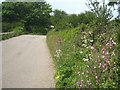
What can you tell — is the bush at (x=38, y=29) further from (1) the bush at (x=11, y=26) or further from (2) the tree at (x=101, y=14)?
(2) the tree at (x=101, y=14)

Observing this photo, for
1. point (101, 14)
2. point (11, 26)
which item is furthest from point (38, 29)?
point (101, 14)

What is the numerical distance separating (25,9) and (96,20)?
149ft

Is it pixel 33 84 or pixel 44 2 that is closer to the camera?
pixel 33 84

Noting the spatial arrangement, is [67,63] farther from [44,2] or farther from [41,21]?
[44,2]

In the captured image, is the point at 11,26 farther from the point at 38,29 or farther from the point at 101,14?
the point at 101,14

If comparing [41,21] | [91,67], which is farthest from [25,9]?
[91,67]

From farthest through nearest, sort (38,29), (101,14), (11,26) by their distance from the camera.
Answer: (38,29)
(11,26)
(101,14)

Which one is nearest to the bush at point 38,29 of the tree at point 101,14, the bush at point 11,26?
the bush at point 11,26

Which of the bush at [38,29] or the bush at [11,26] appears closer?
the bush at [11,26]

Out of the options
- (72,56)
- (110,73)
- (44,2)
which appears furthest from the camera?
(44,2)

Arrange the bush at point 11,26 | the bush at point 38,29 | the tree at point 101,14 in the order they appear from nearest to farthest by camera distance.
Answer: the tree at point 101,14 → the bush at point 11,26 → the bush at point 38,29

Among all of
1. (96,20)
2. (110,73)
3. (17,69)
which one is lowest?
(17,69)

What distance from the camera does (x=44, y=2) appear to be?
184 feet

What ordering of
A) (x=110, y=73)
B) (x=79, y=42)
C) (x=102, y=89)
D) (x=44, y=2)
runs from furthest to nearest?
(x=44, y=2), (x=79, y=42), (x=110, y=73), (x=102, y=89)
